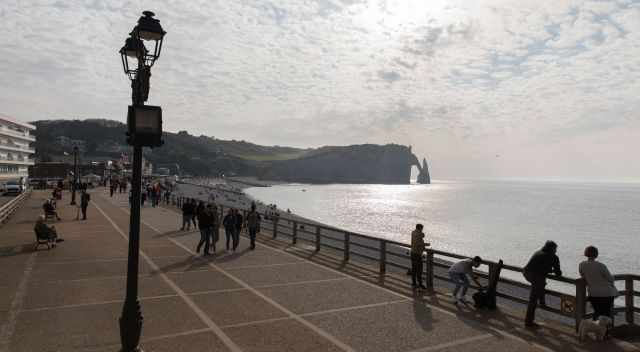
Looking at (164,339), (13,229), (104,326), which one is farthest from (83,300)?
(13,229)

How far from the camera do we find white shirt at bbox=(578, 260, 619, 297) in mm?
7660

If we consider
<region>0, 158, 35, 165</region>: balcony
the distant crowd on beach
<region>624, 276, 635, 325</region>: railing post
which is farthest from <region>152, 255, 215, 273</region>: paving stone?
<region>0, 158, 35, 165</region>: balcony

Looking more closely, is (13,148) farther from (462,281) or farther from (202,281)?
(462,281)

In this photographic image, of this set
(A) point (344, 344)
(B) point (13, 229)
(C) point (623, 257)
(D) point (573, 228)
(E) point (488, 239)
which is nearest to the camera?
(A) point (344, 344)

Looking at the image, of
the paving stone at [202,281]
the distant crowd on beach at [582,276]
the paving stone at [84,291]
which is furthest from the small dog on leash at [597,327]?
the paving stone at [84,291]

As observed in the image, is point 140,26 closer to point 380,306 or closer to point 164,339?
point 164,339

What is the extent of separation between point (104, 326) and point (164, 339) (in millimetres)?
1428

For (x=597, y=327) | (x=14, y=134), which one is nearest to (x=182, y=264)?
(x=597, y=327)

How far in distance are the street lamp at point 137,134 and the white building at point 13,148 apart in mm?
99840

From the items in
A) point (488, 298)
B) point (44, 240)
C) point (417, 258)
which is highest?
point (417, 258)

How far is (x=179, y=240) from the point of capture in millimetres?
19281

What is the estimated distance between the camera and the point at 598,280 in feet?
25.3

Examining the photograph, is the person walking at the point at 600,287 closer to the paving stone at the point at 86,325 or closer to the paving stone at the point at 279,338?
the paving stone at the point at 279,338

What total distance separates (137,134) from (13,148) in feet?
358
